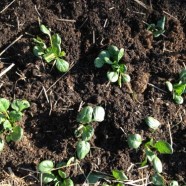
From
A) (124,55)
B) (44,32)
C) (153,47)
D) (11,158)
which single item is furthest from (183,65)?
(11,158)

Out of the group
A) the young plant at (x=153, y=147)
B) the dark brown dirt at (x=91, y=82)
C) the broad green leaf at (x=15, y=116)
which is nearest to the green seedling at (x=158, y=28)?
the dark brown dirt at (x=91, y=82)

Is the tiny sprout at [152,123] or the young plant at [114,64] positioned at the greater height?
the young plant at [114,64]

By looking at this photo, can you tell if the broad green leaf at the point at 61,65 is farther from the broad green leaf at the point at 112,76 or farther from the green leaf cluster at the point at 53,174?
the green leaf cluster at the point at 53,174

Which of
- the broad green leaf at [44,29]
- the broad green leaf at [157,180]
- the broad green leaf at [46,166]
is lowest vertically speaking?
the broad green leaf at [157,180]

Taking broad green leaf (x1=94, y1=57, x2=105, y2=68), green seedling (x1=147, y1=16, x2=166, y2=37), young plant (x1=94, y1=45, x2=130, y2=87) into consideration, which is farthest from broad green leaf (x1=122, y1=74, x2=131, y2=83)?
green seedling (x1=147, y1=16, x2=166, y2=37)

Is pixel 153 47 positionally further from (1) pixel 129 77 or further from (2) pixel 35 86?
(2) pixel 35 86

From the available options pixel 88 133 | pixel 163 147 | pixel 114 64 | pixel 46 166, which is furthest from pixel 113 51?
pixel 46 166

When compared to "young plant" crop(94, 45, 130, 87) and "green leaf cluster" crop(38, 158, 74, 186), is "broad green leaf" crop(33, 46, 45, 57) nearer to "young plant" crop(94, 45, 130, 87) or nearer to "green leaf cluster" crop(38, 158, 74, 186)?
"young plant" crop(94, 45, 130, 87)
